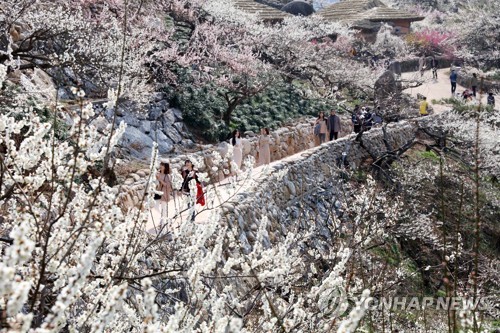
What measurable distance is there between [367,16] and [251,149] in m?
22.3

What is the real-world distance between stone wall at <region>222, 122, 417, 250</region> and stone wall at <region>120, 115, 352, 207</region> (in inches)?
34.2

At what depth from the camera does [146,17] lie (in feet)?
57.6

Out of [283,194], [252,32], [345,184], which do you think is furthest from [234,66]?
[283,194]

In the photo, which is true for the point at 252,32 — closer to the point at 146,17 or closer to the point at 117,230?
the point at 146,17

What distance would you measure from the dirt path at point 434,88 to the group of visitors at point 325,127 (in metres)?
10.1

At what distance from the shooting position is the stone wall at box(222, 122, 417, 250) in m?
9.80

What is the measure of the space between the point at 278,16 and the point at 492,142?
1169 centimetres

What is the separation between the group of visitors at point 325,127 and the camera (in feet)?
54.9

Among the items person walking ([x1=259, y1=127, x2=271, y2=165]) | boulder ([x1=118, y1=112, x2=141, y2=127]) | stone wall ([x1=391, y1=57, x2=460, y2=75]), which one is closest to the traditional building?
stone wall ([x1=391, y1=57, x2=460, y2=75])

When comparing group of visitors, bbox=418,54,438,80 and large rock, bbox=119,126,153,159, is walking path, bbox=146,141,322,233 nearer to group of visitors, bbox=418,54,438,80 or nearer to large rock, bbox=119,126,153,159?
large rock, bbox=119,126,153,159

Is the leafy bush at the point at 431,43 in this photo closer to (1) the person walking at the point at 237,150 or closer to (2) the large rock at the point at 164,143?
(2) the large rock at the point at 164,143

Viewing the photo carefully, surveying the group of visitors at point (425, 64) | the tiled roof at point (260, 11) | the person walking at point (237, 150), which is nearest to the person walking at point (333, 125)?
the person walking at point (237, 150)

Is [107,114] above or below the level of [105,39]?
below

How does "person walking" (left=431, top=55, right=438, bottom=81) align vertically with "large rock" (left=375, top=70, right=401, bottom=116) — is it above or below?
below
